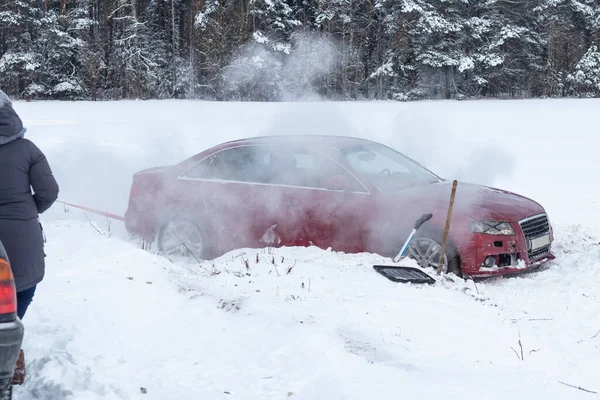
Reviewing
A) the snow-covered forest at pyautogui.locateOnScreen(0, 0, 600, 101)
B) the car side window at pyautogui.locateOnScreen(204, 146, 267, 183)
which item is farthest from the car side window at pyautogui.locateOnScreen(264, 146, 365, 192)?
the snow-covered forest at pyautogui.locateOnScreen(0, 0, 600, 101)

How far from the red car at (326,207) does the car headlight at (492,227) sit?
10mm

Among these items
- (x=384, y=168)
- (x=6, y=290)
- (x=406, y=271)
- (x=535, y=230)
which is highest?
(x=6, y=290)

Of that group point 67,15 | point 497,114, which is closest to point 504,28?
point 497,114

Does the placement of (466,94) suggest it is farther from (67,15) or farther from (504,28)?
(67,15)

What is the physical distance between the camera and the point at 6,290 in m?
3.08

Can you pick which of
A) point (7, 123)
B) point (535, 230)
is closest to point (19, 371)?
point (7, 123)

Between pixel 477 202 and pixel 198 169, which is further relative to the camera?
pixel 198 169

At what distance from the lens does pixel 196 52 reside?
34750 mm

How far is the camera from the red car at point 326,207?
6238 millimetres

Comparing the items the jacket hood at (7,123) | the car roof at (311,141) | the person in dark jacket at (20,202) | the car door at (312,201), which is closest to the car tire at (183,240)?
the car door at (312,201)

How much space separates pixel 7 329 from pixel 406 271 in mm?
3614

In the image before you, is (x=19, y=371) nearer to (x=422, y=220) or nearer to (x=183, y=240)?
(x=422, y=220)

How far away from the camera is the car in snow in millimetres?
3029

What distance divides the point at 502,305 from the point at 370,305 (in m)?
1.32
